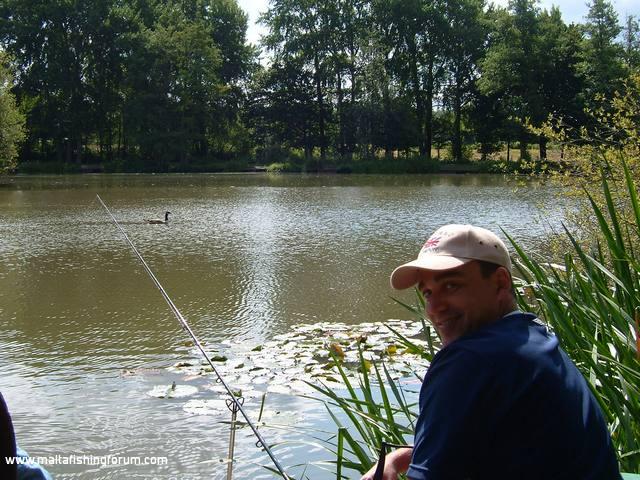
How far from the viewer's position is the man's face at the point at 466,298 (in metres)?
1.62

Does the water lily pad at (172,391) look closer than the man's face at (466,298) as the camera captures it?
No

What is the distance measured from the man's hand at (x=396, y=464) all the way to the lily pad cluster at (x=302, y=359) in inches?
100

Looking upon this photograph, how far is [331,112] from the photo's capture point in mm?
48812

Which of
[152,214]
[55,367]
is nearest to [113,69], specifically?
[152,214]

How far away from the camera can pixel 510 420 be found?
1.38m

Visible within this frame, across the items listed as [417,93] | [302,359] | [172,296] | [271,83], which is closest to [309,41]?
[271,83]

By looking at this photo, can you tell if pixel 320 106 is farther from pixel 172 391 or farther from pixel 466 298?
pixel 466 298

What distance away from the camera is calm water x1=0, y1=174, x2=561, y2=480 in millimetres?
4172

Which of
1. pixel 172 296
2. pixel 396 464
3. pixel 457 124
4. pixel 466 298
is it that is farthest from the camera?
pixel 457 124

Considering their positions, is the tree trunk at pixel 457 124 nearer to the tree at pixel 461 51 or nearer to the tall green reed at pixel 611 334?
the tree at pixel 461 51

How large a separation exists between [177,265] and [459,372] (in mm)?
9253

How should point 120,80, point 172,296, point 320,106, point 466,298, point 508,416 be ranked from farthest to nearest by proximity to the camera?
1. point 120,80
2. point 320,106
3. point 172,296
4. point 466,298
5. point 508,416

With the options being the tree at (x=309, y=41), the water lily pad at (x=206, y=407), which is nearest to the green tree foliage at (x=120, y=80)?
the tree at (x=309, y=41)

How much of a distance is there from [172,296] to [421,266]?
6879 mm
